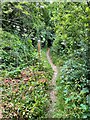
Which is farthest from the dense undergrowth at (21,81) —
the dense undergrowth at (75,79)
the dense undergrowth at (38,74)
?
the dense undergrowth at (75,79)

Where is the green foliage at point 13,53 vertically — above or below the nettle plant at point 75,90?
above

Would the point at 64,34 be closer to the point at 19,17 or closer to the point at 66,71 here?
the point at 66,71

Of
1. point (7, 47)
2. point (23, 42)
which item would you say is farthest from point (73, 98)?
point (23, 42)

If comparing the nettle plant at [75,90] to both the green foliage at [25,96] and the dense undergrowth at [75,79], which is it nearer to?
the dense undergrowth at [75,79]

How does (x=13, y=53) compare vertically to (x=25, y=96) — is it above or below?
above

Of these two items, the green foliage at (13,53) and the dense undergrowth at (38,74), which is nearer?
the dense undergrowth at (38,74)

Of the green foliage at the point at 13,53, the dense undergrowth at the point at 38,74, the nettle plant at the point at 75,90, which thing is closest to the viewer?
the nettle plant at the point at 75,90

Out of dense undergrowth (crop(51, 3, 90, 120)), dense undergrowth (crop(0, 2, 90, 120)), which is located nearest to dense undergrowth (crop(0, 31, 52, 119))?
dense undergrowth (crop(0, 2, 90, 120))

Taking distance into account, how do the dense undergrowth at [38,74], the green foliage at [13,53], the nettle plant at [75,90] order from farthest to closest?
the green foliage at [13,53]
the dense undergrowth at [38,74]
the nettle plant at [75,90]

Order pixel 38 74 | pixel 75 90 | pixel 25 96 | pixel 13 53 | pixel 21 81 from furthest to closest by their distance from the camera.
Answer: pixel 13 53, pixel 38 74, pixel 21 81, pixel 75 90, pixel 25 96

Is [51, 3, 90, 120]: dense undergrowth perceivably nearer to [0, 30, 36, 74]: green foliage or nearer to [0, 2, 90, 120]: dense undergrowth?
[0, 2, 90, 120]: dense undergrowth

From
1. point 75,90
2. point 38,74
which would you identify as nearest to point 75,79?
point 75,90

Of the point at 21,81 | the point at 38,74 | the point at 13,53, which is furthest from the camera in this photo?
the point at 13,53

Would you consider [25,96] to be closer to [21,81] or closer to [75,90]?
[21,81]
